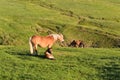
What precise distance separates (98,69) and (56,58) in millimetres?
2397

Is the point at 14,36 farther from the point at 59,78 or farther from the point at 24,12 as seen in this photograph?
the point at 59,78

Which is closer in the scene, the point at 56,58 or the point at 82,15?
the point at 56,58

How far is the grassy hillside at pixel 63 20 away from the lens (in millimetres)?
31053

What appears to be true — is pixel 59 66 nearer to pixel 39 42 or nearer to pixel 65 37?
pixel 39 42

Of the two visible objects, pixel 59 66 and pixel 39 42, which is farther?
pixel 39 42

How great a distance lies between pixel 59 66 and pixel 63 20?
2017cm

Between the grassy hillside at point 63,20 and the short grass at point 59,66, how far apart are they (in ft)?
33.6

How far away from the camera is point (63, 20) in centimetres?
3681

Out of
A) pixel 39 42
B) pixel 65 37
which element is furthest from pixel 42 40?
pixel 65 37

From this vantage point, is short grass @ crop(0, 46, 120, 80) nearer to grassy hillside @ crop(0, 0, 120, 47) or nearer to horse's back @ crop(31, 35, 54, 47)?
horse's back @ crop(31, 35, 54, 47)

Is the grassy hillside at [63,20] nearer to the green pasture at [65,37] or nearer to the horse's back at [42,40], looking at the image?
the green pasture at [65,37]

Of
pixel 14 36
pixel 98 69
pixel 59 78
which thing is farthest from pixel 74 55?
pixel 14 36

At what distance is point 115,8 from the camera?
145 feet

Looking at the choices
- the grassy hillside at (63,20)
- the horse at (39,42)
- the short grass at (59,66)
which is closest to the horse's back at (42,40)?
the horse at (39,42)
